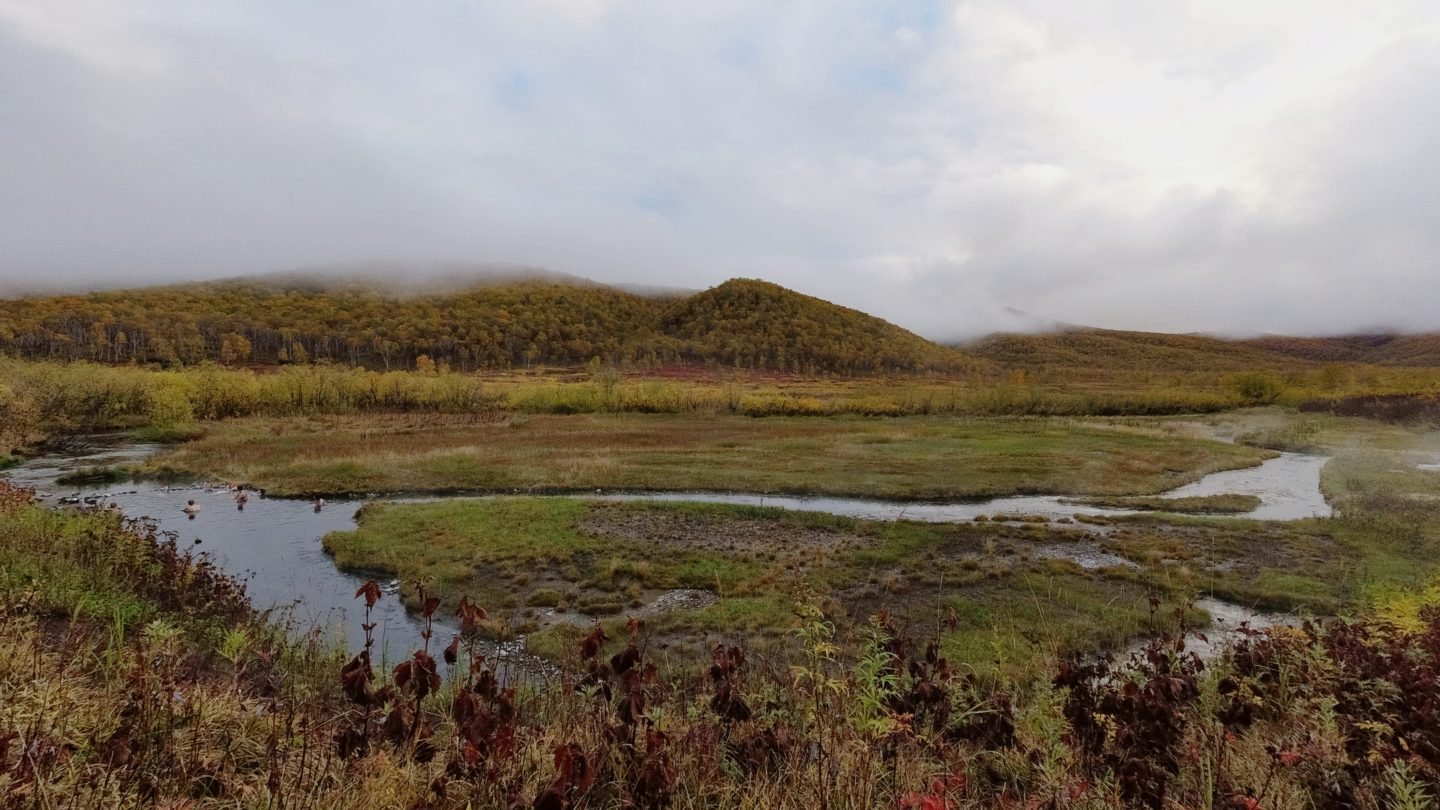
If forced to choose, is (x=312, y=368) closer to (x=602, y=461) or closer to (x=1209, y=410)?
(x=602, y=461)

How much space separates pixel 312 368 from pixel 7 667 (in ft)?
236

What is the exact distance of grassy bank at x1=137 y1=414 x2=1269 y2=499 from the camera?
32125 millimetres

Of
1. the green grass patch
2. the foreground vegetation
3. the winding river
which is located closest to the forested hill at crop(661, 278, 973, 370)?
the winding river

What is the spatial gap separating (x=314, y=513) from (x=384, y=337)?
150017mm

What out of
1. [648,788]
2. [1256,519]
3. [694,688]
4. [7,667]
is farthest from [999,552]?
[7,667]

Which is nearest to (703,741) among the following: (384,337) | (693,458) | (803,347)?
(693,458)

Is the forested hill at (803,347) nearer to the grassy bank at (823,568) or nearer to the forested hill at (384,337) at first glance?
the forested hill at (384,337)

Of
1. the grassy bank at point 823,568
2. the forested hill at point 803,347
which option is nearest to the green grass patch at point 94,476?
the grassy bank at point 823,568

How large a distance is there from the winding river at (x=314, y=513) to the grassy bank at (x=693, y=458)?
190cm

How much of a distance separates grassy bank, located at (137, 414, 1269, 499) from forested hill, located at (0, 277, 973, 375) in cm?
10297

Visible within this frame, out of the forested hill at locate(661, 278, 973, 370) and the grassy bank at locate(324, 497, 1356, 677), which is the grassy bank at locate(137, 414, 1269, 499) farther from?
the forested hill at locate(661, 278, 973, 370)

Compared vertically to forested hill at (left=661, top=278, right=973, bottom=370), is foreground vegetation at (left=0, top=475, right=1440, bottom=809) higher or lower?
lower

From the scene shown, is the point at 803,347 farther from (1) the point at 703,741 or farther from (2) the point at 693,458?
(1) the point at 703,741

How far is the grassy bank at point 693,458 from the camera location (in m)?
32.1
